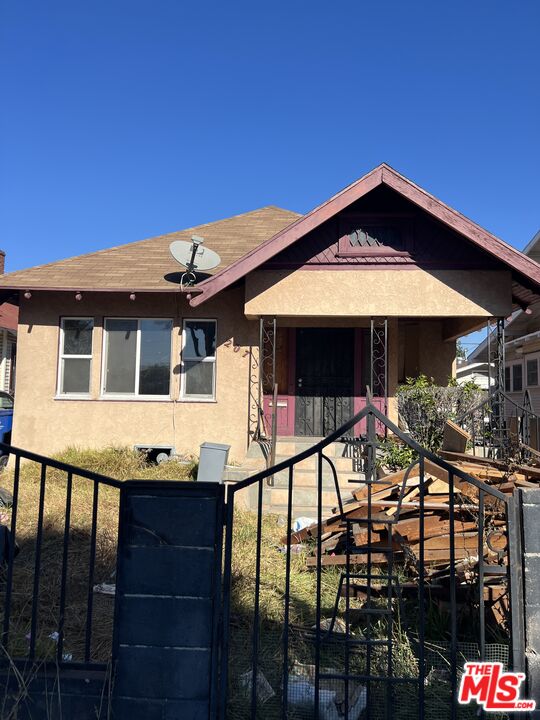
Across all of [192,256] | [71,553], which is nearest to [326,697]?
[71,553]

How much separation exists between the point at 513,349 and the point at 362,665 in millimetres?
17995

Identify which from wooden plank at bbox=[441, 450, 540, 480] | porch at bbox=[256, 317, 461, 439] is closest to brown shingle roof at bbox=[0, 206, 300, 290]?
porch at bbox=[256, 317, 461, 439]

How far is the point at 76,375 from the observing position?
10336 millimetres

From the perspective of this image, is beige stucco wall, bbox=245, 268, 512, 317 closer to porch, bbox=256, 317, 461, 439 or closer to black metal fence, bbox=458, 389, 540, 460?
porch, bbox=256, 317, 461, 439

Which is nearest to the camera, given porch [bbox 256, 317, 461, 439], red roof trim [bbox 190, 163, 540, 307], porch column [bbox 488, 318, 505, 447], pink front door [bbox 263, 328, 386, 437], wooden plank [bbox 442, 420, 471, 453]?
wooden plank [bbox 442, 420, 471, 453]

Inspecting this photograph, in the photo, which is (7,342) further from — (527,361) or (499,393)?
(527,361)

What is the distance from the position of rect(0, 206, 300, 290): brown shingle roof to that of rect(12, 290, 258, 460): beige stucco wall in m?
0.35

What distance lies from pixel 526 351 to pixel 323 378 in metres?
10.8

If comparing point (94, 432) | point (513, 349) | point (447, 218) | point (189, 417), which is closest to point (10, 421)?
point (94, 432)

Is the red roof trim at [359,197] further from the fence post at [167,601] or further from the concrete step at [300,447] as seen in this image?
the fence post at [167,601]

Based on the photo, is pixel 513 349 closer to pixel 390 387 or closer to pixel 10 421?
pixel 390 387

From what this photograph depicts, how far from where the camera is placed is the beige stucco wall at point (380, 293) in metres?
9.00

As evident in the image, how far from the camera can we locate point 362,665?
3531mm

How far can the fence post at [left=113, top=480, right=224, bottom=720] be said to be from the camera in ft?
8.13
